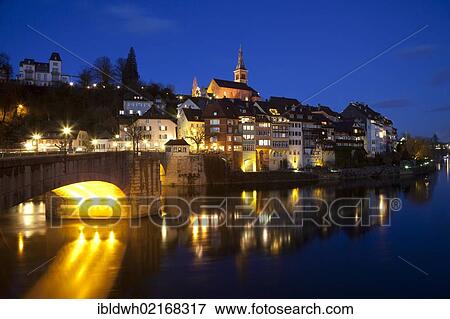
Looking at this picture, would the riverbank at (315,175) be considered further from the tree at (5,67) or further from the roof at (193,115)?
the tree at (5,67)

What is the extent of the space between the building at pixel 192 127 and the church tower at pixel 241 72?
4541cm

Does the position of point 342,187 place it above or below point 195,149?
below

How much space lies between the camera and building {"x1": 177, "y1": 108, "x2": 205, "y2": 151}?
64.5 m

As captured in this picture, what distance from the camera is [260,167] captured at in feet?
220

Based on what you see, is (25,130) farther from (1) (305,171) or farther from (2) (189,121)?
(1) (305,171)

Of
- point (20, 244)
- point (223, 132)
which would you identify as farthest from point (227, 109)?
point (20, 244)

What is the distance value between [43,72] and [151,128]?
34.0 meters

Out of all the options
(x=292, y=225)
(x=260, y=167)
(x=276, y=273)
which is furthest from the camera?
(x=260, y=167)

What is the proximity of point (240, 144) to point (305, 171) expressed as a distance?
40.2 feet

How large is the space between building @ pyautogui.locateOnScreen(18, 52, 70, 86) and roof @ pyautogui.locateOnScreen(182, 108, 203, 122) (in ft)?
89.0

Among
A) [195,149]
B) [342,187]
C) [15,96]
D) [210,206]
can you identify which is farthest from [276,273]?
[15,96]

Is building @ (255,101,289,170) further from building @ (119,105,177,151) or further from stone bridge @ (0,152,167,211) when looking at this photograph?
stone bridge @ (0,152,167,211)

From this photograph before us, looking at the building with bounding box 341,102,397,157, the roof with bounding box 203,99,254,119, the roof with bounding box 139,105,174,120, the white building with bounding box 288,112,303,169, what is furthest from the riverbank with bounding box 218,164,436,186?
the roof with bounding box 139,105,174,120
